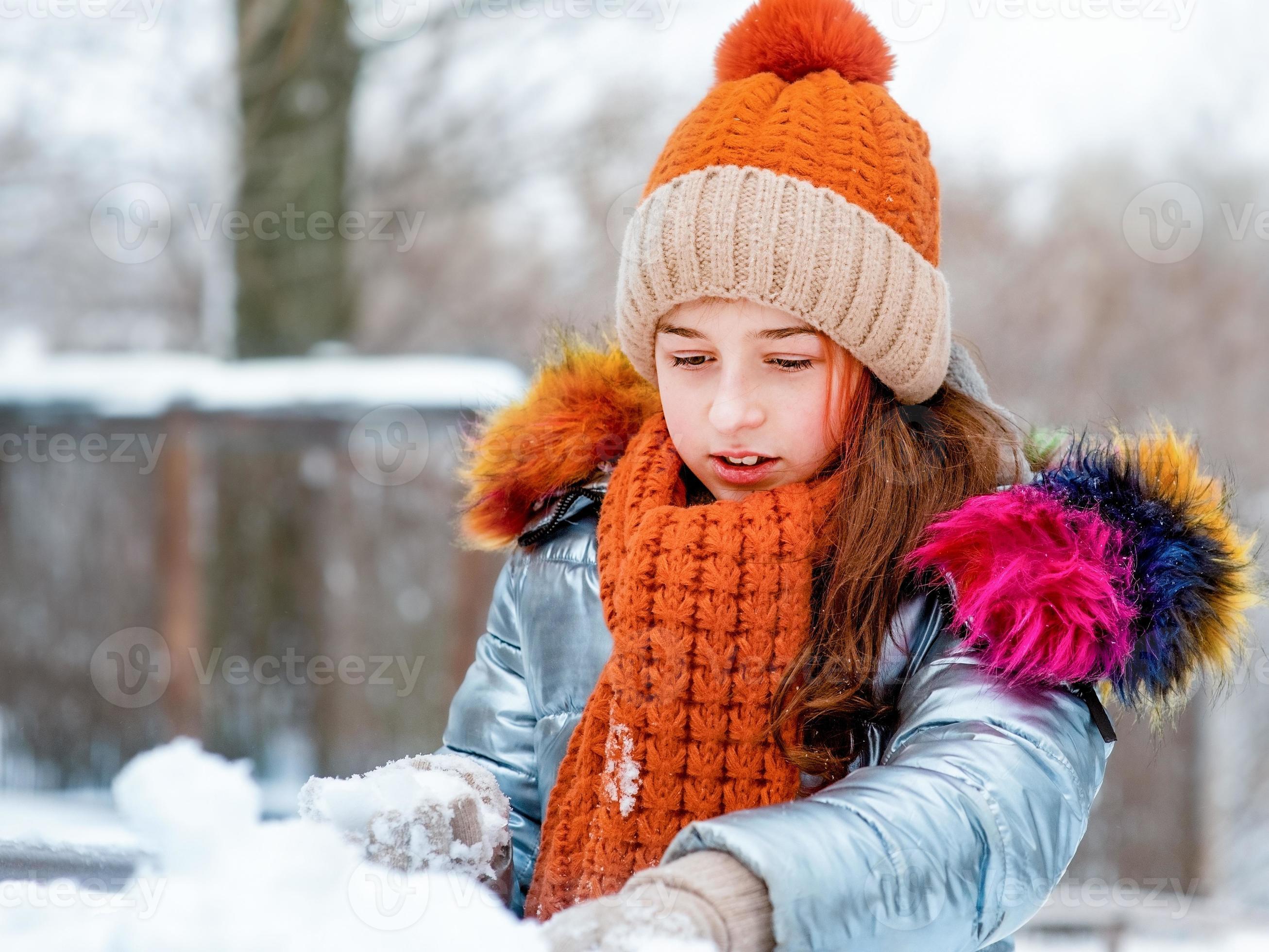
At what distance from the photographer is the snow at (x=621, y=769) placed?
4.20ft

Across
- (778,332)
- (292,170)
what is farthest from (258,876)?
(292,170)

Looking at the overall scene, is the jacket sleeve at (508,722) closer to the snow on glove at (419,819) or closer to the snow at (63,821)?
the snow on glove at (419,819)

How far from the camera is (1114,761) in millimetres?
4152

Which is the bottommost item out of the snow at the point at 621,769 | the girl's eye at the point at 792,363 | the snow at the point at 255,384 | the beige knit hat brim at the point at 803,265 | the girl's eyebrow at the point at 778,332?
the snow at the point at 621,769

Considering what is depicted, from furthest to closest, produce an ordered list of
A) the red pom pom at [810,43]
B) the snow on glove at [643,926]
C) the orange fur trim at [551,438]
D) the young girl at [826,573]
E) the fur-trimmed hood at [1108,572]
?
the orange fur trim at [551,438], the red pom pom at [810,43], the fur-trimmed hood at [1108,572], the young girl at [826,573], the snow on glove at [643,926]

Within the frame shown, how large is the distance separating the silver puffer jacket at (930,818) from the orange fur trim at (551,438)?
0.29 meters

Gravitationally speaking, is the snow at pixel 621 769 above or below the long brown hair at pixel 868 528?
below

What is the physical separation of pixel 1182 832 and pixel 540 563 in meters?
3.32

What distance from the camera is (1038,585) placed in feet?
3.69

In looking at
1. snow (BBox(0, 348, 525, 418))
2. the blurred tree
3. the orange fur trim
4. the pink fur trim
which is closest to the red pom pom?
the orange fur trim

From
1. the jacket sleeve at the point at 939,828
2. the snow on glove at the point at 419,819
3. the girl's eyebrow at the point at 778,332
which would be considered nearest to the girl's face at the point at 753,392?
the girl's eyebrow at the point at 778,332

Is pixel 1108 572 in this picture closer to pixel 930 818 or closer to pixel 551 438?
pixel 930 818

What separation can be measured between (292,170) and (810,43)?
4.15 m

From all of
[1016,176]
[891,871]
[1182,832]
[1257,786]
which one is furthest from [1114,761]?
[1016,176]
